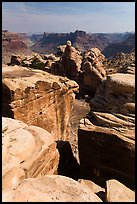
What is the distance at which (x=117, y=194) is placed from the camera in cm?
830

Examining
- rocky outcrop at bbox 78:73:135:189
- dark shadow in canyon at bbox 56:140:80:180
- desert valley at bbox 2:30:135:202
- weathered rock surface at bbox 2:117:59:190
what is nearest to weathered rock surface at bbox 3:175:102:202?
desert valley at bbox 2:30:135:202

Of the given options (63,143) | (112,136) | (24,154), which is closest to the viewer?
(24,154)

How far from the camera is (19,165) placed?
909cm

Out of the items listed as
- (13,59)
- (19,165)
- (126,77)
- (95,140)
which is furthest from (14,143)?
(13,59)

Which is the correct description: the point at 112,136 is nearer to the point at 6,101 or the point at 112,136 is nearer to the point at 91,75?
the point at 6,101

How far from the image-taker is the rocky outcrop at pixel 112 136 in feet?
39.5

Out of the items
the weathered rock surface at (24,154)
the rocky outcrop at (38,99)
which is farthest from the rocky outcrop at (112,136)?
the rocky outcrop at (38,99)

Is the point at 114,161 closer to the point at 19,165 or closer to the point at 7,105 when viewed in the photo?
the point at 19,165

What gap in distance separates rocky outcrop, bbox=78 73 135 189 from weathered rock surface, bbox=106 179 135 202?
324 cm

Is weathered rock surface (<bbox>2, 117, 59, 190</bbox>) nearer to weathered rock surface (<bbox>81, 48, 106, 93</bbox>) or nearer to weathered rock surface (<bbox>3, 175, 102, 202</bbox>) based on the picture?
weathered rock surface (<bbox>3, 175, 102, 202</bbox>)

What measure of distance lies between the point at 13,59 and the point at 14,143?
4912 centimetres

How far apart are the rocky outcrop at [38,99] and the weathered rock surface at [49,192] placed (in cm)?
727

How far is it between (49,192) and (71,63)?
38595 mm

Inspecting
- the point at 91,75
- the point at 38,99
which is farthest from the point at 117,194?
the point at 91,75
